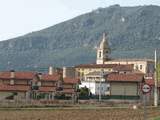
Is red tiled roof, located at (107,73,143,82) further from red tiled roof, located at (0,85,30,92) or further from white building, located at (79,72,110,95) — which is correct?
red tiled roof, located at (0,85,30,92)

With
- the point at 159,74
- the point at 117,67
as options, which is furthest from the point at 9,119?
the point at 117,67

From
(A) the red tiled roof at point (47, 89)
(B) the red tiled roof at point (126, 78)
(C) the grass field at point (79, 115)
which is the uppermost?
(B) the red tiled roof at point (126, 78)

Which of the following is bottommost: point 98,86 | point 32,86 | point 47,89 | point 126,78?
point 47,89

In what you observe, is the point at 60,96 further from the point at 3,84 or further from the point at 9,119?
the point at 9,119

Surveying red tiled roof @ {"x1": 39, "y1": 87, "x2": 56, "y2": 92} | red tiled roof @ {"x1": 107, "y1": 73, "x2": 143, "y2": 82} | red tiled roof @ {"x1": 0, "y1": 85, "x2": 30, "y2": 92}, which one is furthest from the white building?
red tiled roof @ {"x1": 0, "y1": 85, "x2": 30, "y2": 92}

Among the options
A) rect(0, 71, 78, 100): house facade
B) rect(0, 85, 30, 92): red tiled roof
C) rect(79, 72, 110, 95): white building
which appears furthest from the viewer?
rect(79, 72, 110, 95): white building

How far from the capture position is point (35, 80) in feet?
393

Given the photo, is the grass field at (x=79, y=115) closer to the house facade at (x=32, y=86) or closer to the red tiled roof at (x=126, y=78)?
the house facade at (x=32, y=86)

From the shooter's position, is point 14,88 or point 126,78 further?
point 126,78

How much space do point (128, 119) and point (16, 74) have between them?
78200mm

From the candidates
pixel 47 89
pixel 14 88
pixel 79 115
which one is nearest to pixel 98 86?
pixel 47 89

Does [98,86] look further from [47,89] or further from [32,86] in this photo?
[32,86]

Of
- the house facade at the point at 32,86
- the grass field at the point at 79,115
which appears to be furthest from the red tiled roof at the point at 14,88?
the grass field at the point at 79,115

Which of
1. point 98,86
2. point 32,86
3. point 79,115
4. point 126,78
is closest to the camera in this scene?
point 79,115
